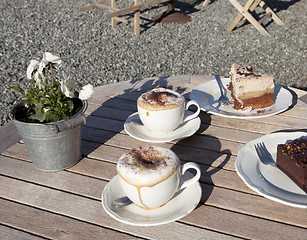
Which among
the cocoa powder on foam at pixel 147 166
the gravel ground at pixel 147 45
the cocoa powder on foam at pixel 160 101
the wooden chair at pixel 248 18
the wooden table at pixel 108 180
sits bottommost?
the gravel ground at pixel 147 45

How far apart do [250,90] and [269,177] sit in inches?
33.7

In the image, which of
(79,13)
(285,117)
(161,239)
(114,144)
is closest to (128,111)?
(114,144)

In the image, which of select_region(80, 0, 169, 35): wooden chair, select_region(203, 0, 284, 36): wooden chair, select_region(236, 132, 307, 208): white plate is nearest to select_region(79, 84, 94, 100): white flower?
select_region(236, 132, 307, 208): white plate

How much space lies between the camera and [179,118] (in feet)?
5.76

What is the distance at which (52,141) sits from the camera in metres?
1.54

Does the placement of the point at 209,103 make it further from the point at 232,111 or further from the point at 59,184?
the point at 59,184

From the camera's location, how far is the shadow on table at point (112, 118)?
5.83ft

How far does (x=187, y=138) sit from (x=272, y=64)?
4.25 metres

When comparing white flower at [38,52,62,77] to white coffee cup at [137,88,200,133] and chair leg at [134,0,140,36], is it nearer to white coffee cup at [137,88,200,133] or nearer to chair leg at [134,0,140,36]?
white coffee cup at [137,88,200,133]

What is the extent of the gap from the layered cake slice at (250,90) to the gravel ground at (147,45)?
9.70 ft

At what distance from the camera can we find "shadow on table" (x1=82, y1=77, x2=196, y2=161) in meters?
1.78

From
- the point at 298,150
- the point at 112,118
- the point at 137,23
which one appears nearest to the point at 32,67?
the point at 112,118

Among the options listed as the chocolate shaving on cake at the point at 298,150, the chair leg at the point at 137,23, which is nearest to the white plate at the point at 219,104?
the chocolate shaving on cake at the point at 298,150

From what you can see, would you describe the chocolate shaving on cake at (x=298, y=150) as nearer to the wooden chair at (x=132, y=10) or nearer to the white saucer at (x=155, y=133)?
the white saucer at (x=155, y=133)
